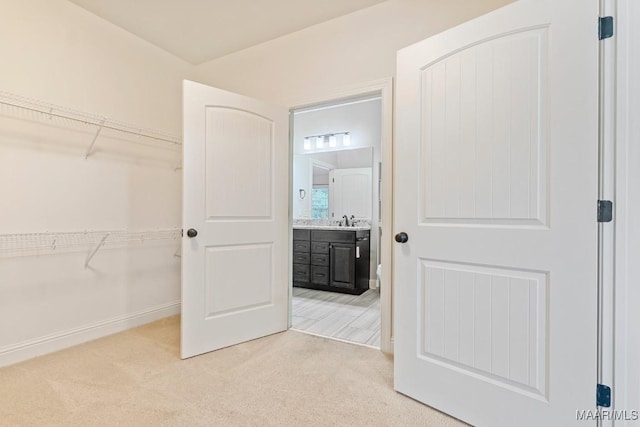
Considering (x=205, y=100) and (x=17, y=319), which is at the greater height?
(x=205, y=100)

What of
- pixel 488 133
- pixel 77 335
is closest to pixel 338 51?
pixel 488 133

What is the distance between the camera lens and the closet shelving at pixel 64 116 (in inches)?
80.3

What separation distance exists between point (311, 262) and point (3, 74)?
331cm

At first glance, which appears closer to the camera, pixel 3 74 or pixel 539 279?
pixel 539 279

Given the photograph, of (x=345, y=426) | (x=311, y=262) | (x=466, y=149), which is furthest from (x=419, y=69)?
(x=311, y=262)

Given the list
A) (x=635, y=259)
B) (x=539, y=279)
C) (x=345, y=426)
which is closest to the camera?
(x=635, y=259)

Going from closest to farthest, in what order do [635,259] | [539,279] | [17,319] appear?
[635,259], [539,279], [17,319]

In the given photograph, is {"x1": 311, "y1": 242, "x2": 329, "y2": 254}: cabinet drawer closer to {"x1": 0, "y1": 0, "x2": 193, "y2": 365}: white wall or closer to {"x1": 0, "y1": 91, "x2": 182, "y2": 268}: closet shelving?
{"x1": 0, "y1": 0, "x2": 193, "y2": 365}: white wall

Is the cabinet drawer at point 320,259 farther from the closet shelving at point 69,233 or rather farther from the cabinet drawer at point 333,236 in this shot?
the closet shelving at point 69,233

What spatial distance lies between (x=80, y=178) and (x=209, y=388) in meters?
1.87

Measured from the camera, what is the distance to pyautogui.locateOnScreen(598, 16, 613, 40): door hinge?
3.90 ft

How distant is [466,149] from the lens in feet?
4.99

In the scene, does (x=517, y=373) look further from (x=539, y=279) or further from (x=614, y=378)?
(x=539, y=279)

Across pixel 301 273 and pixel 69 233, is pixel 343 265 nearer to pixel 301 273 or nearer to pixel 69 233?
pixel 301 273
